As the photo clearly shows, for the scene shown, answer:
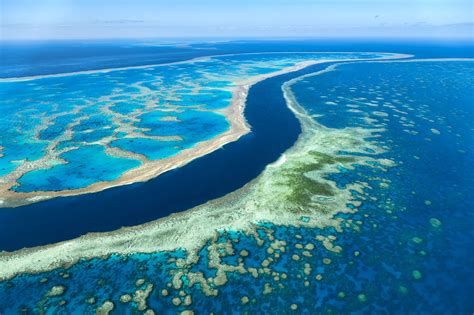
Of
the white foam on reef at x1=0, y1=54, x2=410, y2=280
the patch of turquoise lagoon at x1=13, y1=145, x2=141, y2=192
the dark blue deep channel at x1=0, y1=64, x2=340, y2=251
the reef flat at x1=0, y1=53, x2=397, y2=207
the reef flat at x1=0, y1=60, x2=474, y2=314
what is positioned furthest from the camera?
the reef flat at x1=0, y1=53, x2=397, y2=207

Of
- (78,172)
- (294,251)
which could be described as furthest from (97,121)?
(294,251)

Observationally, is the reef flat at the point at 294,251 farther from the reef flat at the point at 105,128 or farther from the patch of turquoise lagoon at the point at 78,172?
the reef flat at the point at 105,128

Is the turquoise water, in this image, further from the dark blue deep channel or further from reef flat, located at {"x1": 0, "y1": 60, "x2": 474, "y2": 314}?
reef flat, located at {"x1": 0, "y1": 60, "x2": 474, "y2": 314}

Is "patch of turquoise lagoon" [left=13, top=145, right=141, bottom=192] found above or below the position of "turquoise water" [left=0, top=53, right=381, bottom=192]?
below

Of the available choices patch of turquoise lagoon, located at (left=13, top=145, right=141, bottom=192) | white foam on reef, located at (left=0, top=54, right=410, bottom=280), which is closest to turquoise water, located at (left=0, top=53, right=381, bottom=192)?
patch of turquoise lagoon, located at (left=13, top=145, right=141, bottom=192)

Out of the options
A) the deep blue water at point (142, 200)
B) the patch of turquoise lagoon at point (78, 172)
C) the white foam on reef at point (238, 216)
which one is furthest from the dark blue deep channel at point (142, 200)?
the patch of turquoise lagoon at point (78, 172)

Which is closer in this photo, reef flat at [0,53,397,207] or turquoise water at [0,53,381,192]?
reef flat at [0,53,397,207]
